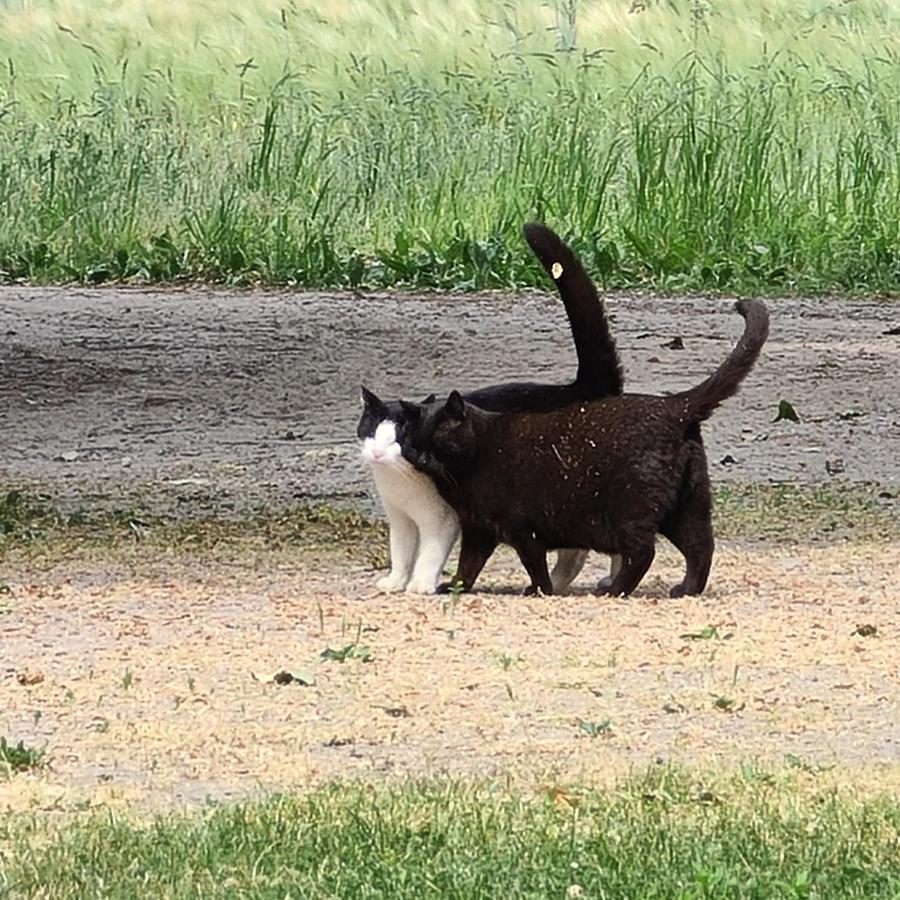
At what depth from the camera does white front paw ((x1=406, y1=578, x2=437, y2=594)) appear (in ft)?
22.1

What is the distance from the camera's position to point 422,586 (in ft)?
22.1

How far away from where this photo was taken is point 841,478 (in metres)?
8.97

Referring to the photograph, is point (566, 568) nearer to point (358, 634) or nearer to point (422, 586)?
point (422, 586)

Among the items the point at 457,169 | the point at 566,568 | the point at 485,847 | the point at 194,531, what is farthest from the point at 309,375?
the point at 485,847

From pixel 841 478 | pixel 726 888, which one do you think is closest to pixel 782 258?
pixel 841 478

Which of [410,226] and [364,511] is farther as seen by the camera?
[410,226]

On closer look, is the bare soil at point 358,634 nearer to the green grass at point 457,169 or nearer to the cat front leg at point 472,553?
the cat front leg at point 472,553

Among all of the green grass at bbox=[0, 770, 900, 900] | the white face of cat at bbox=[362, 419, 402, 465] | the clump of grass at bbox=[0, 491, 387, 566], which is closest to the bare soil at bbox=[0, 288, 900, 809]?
the clump of grass at bbox=[0, 491, 387, 566]

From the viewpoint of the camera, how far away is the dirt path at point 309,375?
30.7ft

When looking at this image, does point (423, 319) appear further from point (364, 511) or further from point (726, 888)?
point (726, 888)

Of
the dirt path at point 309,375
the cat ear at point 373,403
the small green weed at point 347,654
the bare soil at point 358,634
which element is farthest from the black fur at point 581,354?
the dirt path at point 309,375

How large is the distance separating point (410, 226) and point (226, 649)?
9.93 m

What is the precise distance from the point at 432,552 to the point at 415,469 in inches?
9.1

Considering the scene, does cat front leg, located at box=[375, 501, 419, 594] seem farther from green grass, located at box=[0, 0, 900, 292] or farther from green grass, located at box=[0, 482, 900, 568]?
green grass, located at box=[0, 0, 900, 292]
